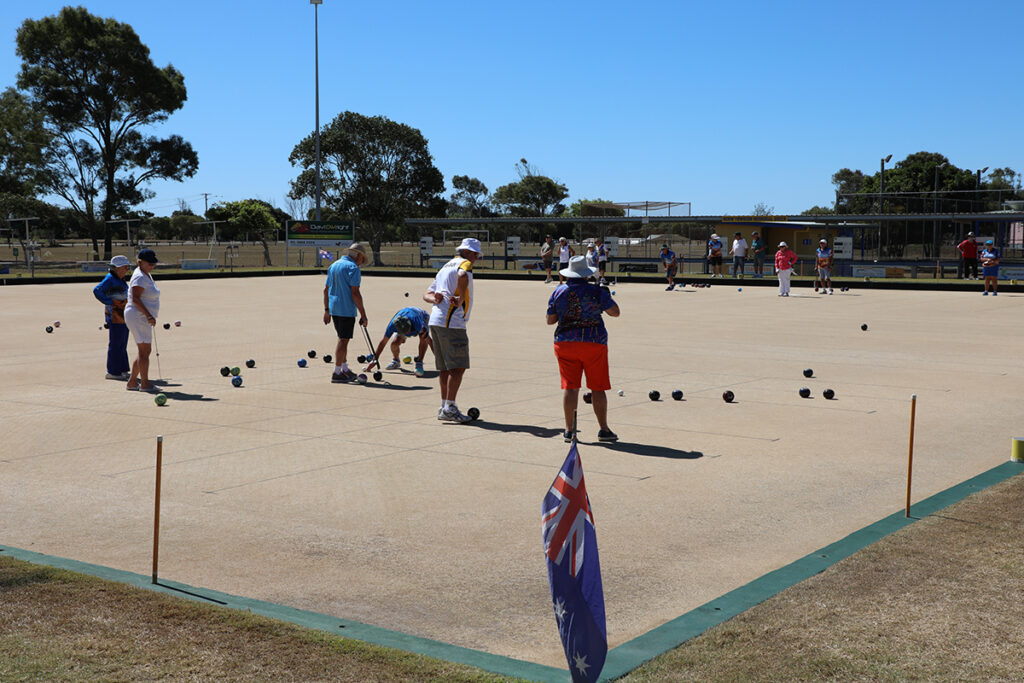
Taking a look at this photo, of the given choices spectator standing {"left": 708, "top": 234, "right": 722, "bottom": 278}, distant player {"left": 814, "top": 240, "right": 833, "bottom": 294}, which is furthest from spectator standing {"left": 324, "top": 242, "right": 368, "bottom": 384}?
spectator standing {"left": 708, "top": 234, "right": 722, "bottom": 278}

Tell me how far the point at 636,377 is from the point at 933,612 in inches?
341

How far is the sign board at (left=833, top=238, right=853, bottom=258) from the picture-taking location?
145ft

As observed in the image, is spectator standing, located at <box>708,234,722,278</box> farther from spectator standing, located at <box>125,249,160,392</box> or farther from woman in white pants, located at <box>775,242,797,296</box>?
spectator standing, located at <box>125,249,160,392</box>

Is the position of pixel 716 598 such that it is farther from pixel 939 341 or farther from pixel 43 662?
pixel 939 341

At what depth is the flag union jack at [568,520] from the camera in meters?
3.41

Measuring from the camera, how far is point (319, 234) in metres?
58.0

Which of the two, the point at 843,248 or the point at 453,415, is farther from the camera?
the point at 843,248

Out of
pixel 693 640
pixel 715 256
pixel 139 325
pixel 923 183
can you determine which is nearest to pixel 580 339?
pixel 693 640

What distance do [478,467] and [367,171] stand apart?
235 ft

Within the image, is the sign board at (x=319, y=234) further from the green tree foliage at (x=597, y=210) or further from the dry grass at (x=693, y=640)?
the dry grass at (x=693, y=640)

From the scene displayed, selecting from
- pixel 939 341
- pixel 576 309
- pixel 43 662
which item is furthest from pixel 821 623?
pixel 939 341

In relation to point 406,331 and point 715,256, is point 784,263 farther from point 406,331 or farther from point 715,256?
point 406,331

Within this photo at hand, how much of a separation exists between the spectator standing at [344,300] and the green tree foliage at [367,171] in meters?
64.3

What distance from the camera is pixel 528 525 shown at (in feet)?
22.0
